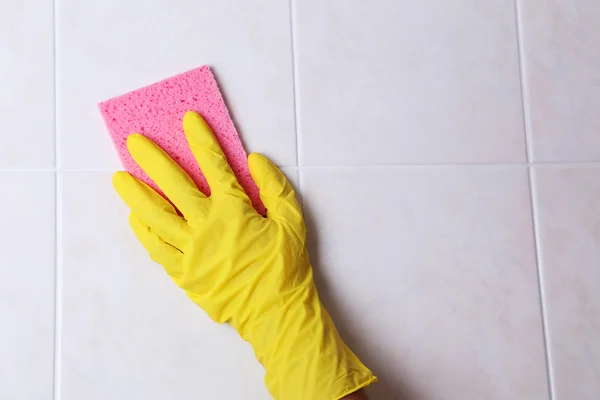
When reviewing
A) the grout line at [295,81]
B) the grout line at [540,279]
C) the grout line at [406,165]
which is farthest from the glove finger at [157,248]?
the grout line at [540,279]

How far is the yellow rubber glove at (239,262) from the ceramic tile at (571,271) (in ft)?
1.11

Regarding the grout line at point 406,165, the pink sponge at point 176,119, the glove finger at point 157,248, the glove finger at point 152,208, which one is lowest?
the glove finger at point 157,248

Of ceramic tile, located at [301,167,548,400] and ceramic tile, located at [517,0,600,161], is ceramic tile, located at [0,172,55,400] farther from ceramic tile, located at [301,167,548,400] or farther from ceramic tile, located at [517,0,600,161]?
ceramic tile, located at [517,0,600,161]

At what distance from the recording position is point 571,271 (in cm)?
90

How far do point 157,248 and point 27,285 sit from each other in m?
0.19

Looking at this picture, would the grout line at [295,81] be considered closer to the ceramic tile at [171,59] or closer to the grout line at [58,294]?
the ceramic tile at [171,59]

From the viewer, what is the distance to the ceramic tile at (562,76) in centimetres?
92

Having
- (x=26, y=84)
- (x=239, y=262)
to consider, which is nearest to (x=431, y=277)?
(x=239, y=262)

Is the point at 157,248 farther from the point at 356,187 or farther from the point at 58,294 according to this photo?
the point at 356,187

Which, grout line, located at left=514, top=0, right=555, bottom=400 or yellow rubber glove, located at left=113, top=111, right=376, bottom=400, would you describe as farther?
grout line, located at left=514, top=0, right=555, bottom=400

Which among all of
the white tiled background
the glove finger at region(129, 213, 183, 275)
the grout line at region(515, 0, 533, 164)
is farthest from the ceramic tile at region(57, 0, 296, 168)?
the grout line at region(515, 0, 533, 164)

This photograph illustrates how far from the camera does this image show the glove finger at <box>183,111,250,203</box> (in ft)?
2.63

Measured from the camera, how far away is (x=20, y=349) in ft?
Result: 2.61

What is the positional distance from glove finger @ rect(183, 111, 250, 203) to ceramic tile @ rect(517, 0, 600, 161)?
0.48m
